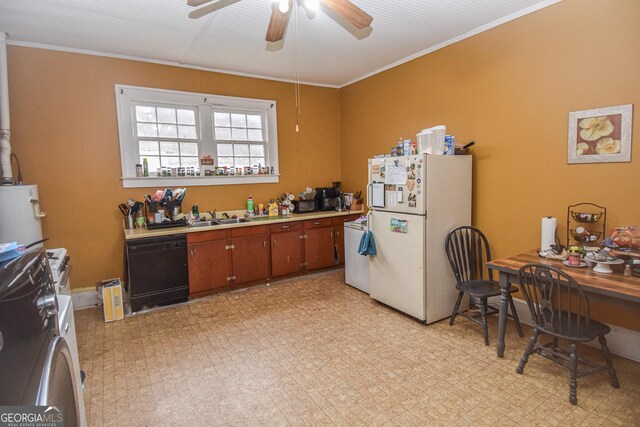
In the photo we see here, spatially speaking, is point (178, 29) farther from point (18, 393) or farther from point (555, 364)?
point (555, 364)

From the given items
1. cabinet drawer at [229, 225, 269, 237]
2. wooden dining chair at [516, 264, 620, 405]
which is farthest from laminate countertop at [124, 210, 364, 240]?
wooden dining chair at [516, 264, 620, 405]

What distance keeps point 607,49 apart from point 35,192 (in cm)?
506

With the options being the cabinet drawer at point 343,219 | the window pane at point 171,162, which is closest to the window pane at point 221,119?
the window pane at point 171,162

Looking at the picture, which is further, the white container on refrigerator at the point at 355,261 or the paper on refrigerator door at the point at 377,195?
the white container on refrigerator at the point at 355,261

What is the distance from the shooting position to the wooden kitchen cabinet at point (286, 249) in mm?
4473

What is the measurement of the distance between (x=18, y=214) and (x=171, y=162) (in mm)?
1656

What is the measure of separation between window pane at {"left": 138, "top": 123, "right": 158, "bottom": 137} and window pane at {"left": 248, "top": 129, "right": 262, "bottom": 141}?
123 centimetres

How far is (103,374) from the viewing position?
2533 mm

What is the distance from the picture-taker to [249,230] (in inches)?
168

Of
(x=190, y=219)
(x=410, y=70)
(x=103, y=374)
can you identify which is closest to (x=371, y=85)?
(x=410, y=70)

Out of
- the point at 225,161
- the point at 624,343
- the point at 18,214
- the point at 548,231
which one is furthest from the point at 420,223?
the point at 18,214

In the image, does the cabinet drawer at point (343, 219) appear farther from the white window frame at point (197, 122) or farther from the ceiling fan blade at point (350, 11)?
the ceiling fan blade at point (350, 11)

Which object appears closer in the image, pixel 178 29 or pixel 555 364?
pixel 555 364

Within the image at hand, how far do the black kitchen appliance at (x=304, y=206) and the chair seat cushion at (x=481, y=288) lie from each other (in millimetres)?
2500
